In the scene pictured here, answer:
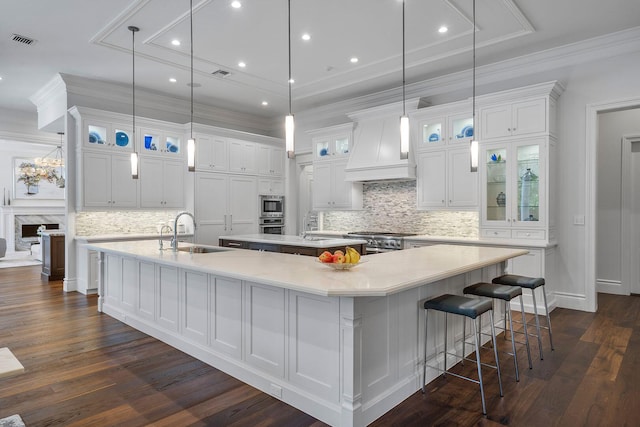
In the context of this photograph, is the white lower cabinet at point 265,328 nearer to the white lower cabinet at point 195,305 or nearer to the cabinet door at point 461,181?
the white lower cabinet at point 195,305

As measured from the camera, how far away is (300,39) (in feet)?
15.8

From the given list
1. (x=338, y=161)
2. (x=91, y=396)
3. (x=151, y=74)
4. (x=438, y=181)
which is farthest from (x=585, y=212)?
(x=151, y=74)

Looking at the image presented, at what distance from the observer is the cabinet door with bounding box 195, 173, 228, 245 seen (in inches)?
284

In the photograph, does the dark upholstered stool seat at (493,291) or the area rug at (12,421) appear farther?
the dark upholstered stool seat at (493,291)

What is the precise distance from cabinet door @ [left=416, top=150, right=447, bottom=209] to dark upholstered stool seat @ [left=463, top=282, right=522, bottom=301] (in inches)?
103

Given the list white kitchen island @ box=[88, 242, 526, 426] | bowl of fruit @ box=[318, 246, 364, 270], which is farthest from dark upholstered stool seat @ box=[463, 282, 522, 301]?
bowl of fruit @ box=[318, 246, 364, 270]

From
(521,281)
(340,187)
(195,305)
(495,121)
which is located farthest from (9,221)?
(521,281)

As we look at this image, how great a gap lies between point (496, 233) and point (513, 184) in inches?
26.5

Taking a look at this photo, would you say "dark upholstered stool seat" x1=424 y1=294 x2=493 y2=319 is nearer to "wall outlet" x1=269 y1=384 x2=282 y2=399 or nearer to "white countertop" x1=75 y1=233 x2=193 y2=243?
"wall outlet" x1=269 y1=384 x2=282 y2=399

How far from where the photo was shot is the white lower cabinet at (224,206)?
7.25m

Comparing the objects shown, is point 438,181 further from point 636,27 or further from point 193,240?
point 193,240

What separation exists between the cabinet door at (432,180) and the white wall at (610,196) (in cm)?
242

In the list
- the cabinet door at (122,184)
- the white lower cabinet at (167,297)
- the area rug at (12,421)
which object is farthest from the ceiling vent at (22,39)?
the area rug at (12,421)

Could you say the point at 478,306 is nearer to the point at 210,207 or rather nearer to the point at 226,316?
the point at 226,316
